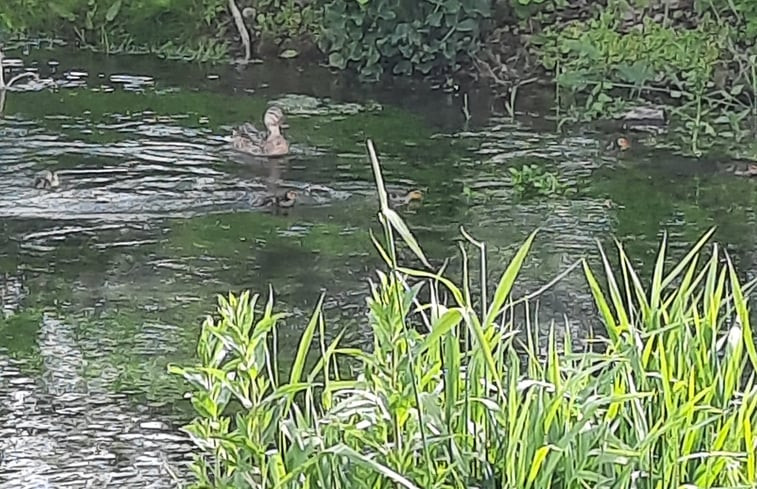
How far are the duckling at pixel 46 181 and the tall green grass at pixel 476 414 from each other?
18.3ft

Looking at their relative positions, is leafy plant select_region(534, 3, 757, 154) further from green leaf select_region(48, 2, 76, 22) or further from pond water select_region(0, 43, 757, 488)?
green leaf select_region(48, 2, 76, 22)

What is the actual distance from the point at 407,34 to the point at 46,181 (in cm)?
478

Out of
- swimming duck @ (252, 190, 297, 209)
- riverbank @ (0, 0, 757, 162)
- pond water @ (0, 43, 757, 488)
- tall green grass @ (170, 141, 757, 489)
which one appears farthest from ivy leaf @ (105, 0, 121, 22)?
tall green grass @ (170, 141, 757, 489)

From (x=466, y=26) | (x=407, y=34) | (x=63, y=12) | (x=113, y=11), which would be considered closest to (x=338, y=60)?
(x=407, y=34)

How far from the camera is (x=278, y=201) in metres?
8.15

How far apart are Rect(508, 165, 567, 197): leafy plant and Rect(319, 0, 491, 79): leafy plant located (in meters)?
3.90

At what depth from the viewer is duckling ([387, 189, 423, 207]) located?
8188 millimetres

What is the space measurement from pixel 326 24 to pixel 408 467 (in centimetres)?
1065

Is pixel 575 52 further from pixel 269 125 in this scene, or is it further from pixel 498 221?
pixel 498 221

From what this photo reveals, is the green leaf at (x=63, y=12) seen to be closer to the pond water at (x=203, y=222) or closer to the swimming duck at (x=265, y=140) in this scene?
the pond water at (x=203, y=222)

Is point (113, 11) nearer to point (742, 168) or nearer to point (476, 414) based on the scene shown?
point (742, 168)

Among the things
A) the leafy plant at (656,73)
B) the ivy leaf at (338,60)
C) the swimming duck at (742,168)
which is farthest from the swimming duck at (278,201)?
the ivy leaf at (338,60)

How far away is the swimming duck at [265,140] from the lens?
915cm

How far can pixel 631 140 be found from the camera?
9969 millimetres
